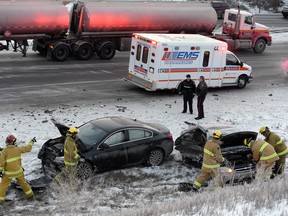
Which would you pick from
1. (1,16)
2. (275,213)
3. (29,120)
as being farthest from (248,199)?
(1,16)

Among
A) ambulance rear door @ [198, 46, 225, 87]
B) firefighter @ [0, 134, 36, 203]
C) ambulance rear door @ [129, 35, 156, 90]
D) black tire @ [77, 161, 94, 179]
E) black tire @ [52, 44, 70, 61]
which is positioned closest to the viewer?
firefighter @ [0, 134, 36, 203]

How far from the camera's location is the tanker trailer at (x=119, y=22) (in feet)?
86.5

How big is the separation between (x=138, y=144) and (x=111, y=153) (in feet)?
2.74

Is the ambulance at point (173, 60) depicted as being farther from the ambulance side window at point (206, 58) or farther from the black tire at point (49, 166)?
the black tire at point (49, 166)

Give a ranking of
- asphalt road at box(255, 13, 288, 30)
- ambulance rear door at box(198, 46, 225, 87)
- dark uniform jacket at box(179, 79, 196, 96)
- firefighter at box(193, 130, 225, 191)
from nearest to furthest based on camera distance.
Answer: firefighter at box(193, 130, 225, 191) → dark uniform jacket at box(179, 79, 196, 96) → ambulance rear door at box(198, 46, 225, 87) → asphalt road at box(255, 13, 288, 30)

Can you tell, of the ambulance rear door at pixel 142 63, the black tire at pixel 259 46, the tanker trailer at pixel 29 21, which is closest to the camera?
the ambulance rear door at pixel 142 63

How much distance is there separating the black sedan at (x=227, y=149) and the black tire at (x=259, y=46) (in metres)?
19.2

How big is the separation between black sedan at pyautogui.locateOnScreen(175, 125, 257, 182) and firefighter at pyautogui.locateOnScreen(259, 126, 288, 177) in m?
0.58

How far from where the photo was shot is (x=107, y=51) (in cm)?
2773

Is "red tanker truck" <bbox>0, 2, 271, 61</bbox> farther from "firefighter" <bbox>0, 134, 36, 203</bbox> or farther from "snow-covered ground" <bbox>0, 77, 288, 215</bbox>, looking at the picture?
"firefighter" <bbox>0, 134, 36, 203</bbox>

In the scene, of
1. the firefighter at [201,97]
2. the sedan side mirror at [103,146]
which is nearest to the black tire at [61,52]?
the firefighter at [201,97]

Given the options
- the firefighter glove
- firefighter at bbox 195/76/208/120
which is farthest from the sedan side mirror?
firefighter at bbox 195/76/208/120

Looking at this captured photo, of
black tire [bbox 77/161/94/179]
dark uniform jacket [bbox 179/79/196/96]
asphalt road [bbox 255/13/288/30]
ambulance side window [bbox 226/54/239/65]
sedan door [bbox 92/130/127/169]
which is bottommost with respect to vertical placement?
black tire [bbox 77/161/94/179]

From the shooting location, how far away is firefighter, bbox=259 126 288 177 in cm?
1322
